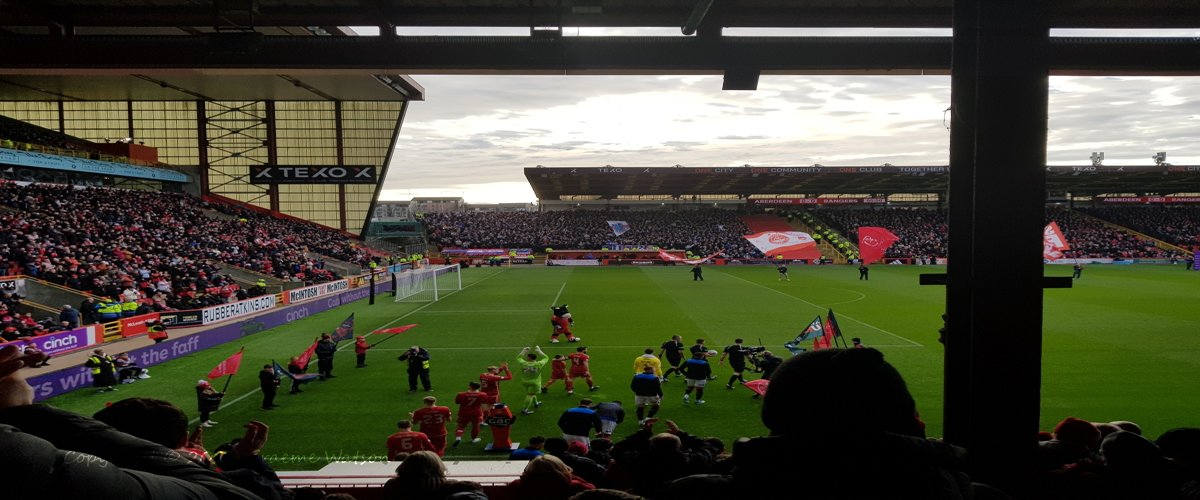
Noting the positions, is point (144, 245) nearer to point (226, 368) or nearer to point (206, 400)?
point (226, 368)

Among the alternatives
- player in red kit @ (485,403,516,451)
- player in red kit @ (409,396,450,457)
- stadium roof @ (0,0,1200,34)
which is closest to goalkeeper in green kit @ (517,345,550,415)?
player in red kit @ (485,403,516,451)

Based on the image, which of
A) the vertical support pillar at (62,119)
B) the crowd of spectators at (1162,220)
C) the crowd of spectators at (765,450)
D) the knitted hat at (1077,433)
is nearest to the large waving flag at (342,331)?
the crowd of spectators at (765,450)

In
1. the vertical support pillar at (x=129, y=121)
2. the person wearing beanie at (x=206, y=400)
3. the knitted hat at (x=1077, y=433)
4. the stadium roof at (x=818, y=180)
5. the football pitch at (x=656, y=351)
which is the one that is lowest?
the football pitch at (x=656, y=351)

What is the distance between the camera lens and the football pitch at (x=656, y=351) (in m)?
11.9

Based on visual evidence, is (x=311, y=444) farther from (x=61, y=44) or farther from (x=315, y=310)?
(x=315, y=310)

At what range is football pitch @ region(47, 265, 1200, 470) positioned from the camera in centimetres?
1185

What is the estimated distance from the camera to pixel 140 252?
3034 centimetres

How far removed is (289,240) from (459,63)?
45.0 m

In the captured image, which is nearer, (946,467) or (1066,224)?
(946,467)

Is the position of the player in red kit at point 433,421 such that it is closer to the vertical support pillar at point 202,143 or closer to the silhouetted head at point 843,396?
the silhouetted head at point 843,396

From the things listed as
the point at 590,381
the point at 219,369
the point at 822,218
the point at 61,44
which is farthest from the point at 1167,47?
the point at 822,218

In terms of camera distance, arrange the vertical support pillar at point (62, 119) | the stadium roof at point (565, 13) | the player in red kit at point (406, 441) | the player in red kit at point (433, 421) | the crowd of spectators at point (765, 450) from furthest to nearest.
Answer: the vertical support pillar at point (62, 119) → the player in red kit at point (433, 421) → the player in red kit at point (406, 441) → the stadium roof at point (565, 13) → the crowd of spectators at point (765, 450)

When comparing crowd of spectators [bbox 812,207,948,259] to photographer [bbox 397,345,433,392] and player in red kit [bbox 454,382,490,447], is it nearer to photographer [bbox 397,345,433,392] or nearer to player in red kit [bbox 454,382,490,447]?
photographer [bbox 397,345,433,392]

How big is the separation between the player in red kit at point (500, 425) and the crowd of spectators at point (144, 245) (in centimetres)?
1966
